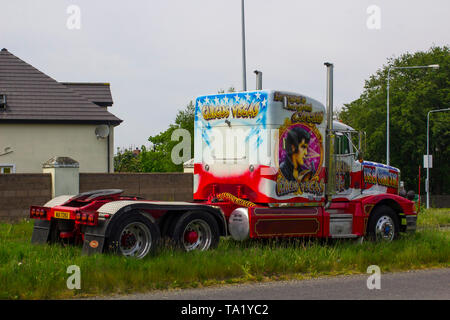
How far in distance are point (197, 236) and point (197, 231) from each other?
0.35 feet

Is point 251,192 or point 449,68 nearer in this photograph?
point 251,192

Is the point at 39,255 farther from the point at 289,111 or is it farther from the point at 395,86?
the point at 395,86

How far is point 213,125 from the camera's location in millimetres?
13523

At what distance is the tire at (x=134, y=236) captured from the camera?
1050 cm

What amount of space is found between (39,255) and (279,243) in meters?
4.72

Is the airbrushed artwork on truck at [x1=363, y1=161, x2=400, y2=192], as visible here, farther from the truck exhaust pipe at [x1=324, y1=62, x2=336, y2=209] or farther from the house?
the house

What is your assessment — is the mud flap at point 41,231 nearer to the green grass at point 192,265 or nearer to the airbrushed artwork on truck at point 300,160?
the green grass at point 192,265

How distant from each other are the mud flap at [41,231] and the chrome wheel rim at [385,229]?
21.0 ft

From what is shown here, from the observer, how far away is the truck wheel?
37.5ft

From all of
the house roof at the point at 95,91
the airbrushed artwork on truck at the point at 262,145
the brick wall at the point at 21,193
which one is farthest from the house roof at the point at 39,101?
the airbrushed artwork on truck at the point at 262,145

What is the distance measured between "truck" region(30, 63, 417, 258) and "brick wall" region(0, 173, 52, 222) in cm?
682

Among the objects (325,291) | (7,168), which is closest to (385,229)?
(325,291)
